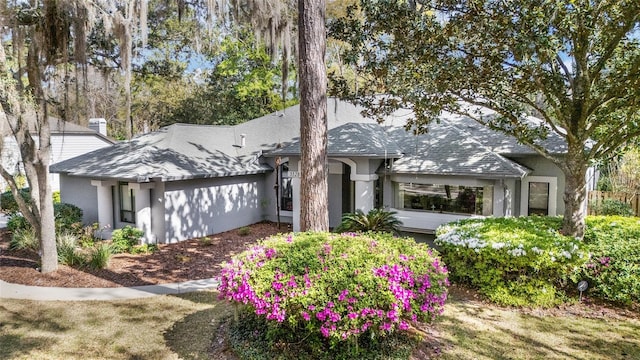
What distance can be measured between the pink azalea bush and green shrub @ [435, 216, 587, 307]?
264cm

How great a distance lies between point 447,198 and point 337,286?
862 cm

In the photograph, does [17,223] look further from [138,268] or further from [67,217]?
[138,268]

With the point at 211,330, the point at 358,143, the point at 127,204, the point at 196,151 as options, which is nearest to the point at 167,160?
the point at 196,151

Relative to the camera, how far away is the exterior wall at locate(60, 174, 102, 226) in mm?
14953

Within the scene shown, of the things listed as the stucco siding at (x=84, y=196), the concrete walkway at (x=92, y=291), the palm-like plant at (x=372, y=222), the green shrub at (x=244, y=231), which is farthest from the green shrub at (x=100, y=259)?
the palm-like plant at (x=372, y=222)

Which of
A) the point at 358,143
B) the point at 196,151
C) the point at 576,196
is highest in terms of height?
the point at 358,143

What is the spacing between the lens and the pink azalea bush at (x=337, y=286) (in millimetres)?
4469

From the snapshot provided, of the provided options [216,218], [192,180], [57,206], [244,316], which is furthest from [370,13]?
[57,206]

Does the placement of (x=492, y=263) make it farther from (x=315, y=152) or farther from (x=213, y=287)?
(x=213, y=287)

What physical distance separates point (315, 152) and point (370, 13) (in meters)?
4.20

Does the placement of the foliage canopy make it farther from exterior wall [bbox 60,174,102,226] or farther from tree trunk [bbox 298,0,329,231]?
exterior wall [bbox 60,174,102,226]

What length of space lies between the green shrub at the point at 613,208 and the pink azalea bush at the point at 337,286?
1198cm

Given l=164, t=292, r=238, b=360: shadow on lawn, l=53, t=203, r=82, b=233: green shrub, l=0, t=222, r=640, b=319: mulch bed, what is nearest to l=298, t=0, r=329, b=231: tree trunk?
l=0, t=222, r=640, b=319: mulch bed

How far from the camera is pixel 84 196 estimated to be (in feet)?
49.8
